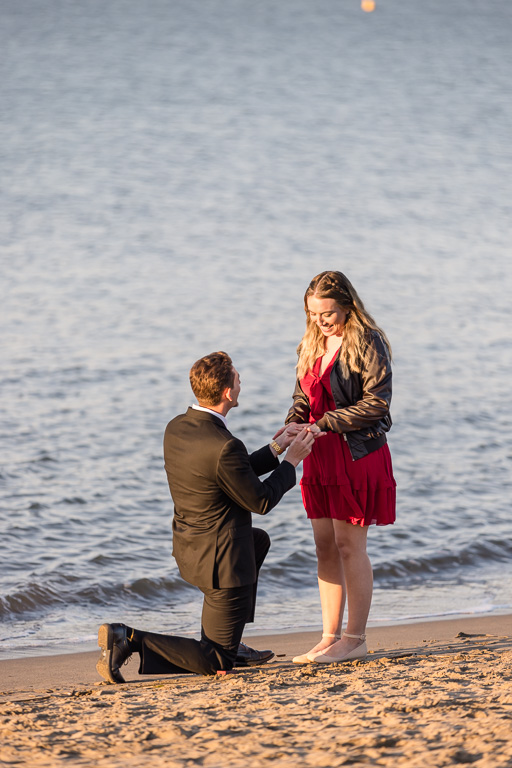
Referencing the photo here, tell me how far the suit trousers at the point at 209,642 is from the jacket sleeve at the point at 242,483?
372mm

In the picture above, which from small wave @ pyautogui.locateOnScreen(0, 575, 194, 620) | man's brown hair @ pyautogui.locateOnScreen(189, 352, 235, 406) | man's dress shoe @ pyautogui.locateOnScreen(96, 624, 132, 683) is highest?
man's brown hair @ pyautogui.locateOnScreen(189, 352, 235, 406)

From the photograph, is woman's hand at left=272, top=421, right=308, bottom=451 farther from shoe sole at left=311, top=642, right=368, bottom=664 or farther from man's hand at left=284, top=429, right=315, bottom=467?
shoe sole at left=311, top=642, right=368, bottom=664

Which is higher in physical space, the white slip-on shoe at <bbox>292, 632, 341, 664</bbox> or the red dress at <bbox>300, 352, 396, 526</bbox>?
the red dress at <bbox>300, 352, 396, 526</bbox>

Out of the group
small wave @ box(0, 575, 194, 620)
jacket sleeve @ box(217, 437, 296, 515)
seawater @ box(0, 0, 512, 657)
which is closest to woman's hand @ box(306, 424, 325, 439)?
jacket sleeve @ box(217, 437, 296, 515)

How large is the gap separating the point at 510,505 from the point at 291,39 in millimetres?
36213

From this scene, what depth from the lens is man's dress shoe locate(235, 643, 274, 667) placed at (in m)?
4.08

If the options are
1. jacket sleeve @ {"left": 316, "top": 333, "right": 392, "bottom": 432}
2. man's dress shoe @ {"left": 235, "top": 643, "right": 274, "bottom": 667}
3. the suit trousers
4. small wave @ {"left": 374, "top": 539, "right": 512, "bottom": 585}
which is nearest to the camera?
the suit trousers

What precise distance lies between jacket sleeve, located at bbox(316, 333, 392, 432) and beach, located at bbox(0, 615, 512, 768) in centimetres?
102

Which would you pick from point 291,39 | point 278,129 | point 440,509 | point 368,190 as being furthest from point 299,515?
point 291,39

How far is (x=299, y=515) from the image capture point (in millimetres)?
8672

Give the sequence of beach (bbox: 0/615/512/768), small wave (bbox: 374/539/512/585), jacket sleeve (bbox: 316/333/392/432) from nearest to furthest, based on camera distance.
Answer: beach (bbox: 0/615/512/768), jacket sleeve (bbox: 316/333/392/432), small wave (bbox: 374/539/512/585)

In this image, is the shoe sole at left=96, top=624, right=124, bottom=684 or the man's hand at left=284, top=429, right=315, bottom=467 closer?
the shoe sole at left=96, top=624, right=124, bottom=684

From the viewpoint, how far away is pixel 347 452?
3961 millimetres

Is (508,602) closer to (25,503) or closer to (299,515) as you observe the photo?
(299,515)
